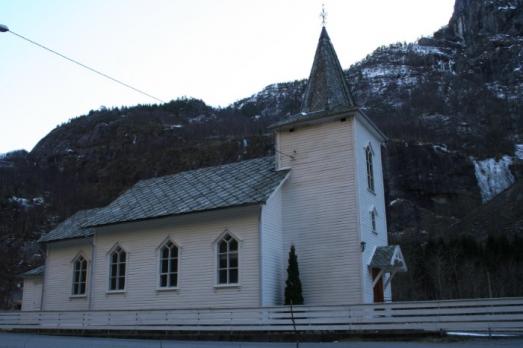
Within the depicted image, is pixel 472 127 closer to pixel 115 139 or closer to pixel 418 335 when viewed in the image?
pixel 115 139

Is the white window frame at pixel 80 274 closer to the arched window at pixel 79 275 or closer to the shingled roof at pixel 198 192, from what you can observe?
the arched window at pixel 79 275

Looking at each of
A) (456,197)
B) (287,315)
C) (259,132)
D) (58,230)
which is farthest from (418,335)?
(259,132)

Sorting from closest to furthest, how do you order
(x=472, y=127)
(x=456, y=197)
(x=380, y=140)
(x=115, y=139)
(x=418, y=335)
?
1. (x=418, y=335)
2. (x=380, y=140)
3. (x=456, y=197)
4. (x=472, y=127)
5. (x=115, y=139)

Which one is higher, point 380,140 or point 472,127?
point 472,127

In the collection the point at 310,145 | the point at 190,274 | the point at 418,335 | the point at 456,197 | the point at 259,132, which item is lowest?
the point at 418,335

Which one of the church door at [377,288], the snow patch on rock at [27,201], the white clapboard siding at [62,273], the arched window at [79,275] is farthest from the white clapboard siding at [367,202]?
the snow patch on rock at [27,201]

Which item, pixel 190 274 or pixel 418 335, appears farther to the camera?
pixel 190 274

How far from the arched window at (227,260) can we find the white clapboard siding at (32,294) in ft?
55.4

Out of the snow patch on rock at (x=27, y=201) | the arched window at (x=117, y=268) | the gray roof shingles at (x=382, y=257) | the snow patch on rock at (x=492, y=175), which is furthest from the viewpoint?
the snow patch on rock at (x=27, y=201)

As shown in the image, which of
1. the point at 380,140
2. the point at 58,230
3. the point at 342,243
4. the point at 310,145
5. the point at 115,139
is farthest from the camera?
the point at 115,139

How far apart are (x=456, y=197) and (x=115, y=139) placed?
11115 centimetres

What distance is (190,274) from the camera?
Answer: 2602cm

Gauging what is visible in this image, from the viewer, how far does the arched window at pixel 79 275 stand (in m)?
31.2

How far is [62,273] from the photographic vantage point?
32.2 metres
